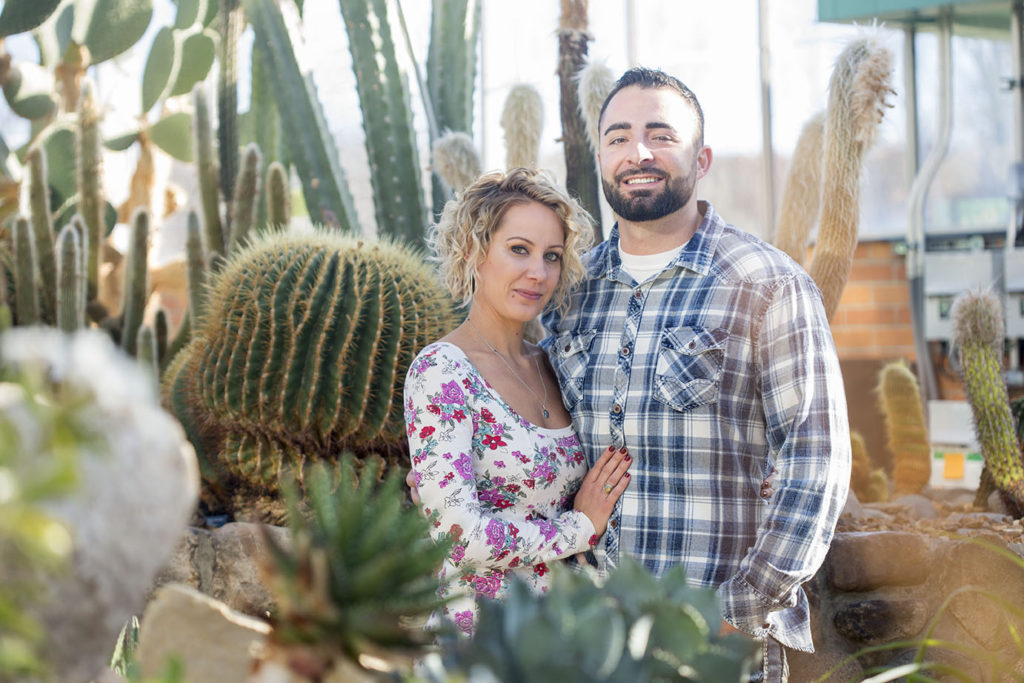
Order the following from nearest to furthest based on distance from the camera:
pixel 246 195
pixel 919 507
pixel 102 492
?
pixel 102 492, pixel 919 507, pixel 246 195

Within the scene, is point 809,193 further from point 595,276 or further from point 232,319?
point 232,319

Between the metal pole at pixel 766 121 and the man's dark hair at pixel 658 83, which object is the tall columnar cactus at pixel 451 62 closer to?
the metal pole at pixel 766 121

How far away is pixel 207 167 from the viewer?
4074 millimetres

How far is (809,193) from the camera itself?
3.18 meters

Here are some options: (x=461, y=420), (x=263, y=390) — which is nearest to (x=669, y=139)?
(x=461, y=420)

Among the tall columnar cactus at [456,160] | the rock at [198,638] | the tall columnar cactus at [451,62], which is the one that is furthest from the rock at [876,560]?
the tall columnar cactus at [451,62]

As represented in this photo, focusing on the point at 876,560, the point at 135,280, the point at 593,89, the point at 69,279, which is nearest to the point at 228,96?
the point at 135,280

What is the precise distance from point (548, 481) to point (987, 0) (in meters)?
3.94

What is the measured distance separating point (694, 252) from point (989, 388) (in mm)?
1377

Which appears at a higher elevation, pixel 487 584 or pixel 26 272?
pixel 26 272

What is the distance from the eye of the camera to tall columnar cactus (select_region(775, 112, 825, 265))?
3.15 metres

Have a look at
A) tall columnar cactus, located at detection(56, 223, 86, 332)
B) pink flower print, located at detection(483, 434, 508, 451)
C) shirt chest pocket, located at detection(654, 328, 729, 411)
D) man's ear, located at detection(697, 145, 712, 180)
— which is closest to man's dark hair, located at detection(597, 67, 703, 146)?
man's ear, located at detection(697, 145, 712, 180)

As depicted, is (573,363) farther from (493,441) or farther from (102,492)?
(102,492)

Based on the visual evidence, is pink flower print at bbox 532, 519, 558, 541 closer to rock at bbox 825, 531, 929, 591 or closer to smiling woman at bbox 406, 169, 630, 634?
smiling woman at bbox 406, 169, 630, 634
